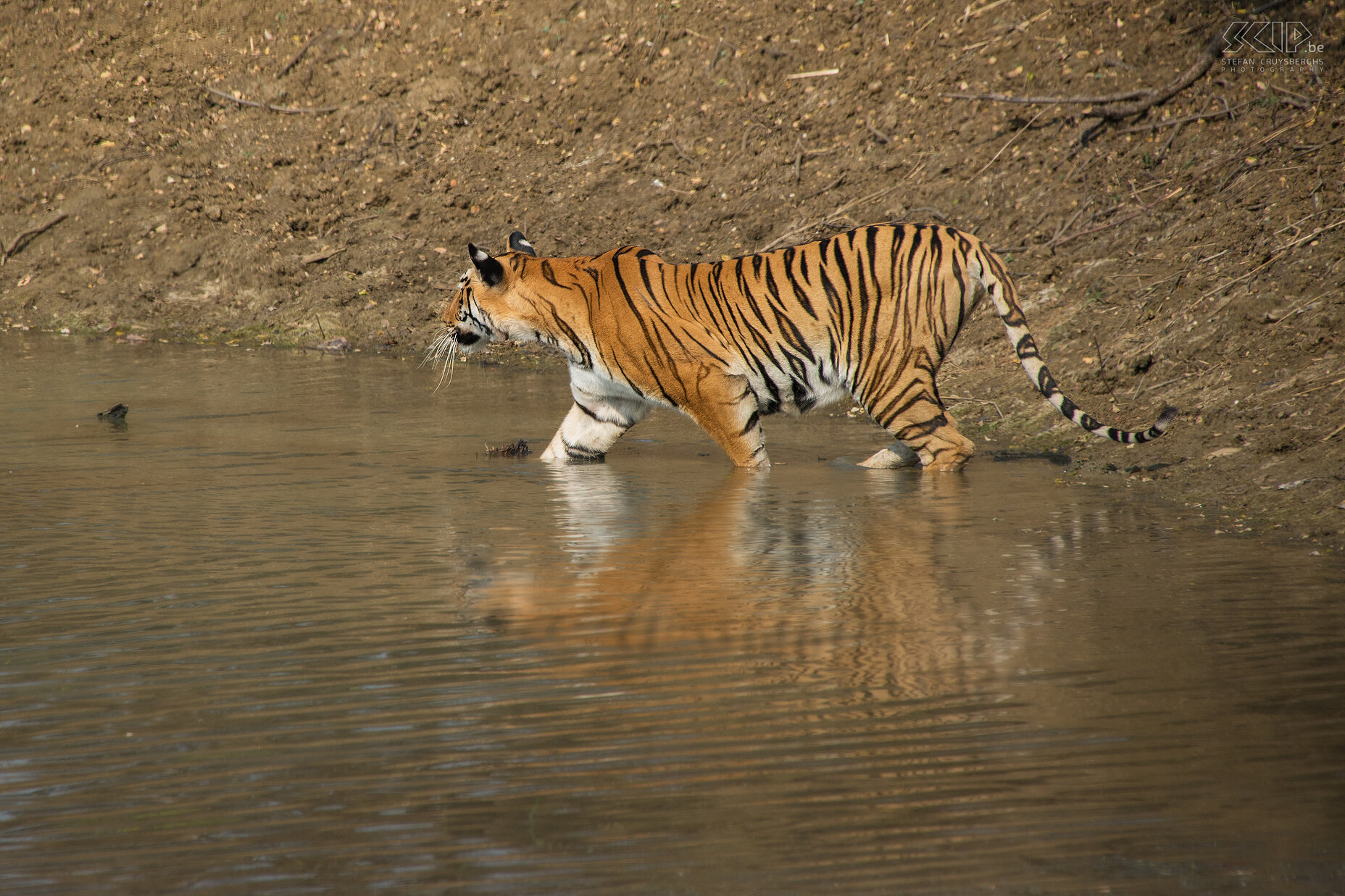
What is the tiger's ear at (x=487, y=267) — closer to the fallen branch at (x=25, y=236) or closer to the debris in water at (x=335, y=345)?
the debris in water at (x=335, y=345)

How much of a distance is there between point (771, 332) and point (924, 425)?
0.95 meters

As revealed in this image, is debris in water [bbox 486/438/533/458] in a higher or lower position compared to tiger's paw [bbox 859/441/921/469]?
higher

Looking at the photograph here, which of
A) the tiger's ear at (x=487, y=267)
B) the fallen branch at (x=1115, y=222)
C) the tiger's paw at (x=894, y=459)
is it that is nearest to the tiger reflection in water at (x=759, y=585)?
the tiger's paw at (x=894, y=459)

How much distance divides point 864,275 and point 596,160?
7005 mm

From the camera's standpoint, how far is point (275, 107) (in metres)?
15.3

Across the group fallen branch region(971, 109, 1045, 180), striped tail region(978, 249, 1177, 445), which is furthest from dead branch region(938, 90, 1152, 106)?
striped tail region(978, 249, 1177, 445)

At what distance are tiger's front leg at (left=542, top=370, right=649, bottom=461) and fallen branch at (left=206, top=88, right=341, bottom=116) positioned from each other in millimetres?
9039

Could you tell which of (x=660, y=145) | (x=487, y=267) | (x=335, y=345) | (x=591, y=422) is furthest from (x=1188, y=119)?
(x=335, y=345)

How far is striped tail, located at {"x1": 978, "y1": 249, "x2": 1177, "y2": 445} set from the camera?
6.77 m

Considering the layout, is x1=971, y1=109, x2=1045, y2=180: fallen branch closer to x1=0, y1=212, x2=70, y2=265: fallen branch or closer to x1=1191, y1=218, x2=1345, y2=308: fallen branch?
x1=1191, y1=218, x2=1345, y2=308: fallen branch

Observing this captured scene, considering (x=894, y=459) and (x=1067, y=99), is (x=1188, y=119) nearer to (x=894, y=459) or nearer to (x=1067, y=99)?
(x=1067, y=99)

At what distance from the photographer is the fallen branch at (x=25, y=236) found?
47.1ft

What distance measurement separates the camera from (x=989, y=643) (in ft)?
13.1

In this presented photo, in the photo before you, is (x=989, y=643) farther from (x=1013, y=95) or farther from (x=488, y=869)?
(x=1013, y=95)
